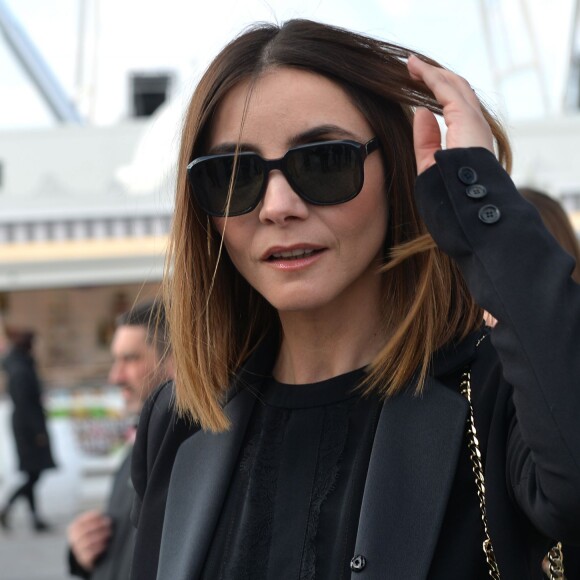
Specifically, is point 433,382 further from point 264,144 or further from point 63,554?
point 63,554

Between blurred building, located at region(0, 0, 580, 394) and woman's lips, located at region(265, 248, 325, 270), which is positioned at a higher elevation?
woman's lips, located at region(265, 248, 325, 270)

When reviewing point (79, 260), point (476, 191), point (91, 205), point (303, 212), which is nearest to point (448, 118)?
point (476, 191)

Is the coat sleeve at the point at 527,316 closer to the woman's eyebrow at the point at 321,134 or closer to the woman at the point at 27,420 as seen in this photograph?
the woman's eyebrow at the point at 321,134

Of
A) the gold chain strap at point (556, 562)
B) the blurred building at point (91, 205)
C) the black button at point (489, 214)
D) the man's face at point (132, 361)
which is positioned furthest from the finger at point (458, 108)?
the blurred building at point (91, 205)

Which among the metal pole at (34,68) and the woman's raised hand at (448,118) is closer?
the woman's raised hand at (448,118)

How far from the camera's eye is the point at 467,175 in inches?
53.4

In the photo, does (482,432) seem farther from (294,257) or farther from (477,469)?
(294,257)

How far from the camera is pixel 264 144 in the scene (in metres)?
1.56

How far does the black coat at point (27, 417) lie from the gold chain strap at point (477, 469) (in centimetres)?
835

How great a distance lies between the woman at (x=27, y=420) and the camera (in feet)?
30.8

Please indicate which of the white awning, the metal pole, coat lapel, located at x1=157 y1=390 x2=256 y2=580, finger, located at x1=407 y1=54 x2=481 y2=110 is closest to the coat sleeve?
finger, located at x1=407 y1=54 x2=481 y2=110

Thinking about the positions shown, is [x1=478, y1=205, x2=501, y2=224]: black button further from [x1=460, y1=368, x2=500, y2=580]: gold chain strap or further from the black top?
the black top

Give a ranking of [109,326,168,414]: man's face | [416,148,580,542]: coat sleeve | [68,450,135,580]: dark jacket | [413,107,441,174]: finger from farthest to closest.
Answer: [109,326,168,414]: man's face → [68,450,135,580]: dark jacket → [413,107,441,174]: finger → [416,148,580,542]: coat sleeve

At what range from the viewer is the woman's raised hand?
4.60 ft
